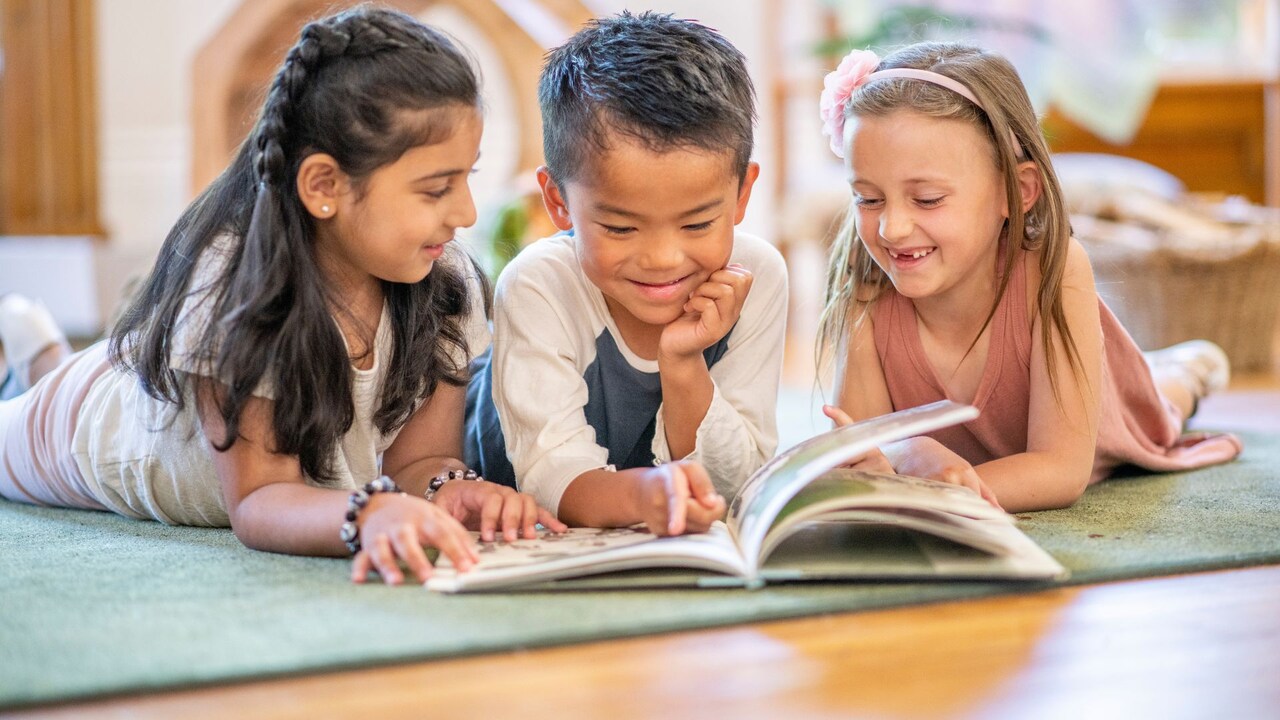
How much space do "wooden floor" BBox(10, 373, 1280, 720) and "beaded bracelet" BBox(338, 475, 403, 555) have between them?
23 cm

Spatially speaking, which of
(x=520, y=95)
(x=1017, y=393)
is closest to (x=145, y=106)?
(x=520, y=95)

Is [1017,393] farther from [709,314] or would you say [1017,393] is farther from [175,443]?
[175,443]

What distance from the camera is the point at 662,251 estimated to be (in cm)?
110

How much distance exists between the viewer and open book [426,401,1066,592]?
0.89 m

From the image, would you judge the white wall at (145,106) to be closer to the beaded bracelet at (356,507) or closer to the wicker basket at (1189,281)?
the wicker basket at (1189,281)

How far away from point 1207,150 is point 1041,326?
10.8 feet

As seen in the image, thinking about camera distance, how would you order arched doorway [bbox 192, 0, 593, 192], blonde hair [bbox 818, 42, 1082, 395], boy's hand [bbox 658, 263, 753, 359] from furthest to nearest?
arched doorway [bbox 192, 0, 593, 192]
blonde hair [bbox 818, 42, 1082, 395]
boy's hand [bbox 658, 263, 753, 359]

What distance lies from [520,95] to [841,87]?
92.9 inches

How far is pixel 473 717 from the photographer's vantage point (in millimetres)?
677

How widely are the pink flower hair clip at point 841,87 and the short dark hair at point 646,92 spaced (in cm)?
14

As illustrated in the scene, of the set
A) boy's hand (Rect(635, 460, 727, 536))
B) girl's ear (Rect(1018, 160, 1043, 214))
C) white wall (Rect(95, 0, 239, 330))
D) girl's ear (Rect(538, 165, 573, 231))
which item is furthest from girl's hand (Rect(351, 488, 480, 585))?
white wall (Rect(95, 0, 239, 330))

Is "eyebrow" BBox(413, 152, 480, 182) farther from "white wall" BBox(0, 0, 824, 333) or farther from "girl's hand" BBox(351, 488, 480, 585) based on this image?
"white wall" BBox(0, 0, 824, 333)

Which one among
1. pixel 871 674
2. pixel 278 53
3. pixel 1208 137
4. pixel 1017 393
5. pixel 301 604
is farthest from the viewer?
pixel 1208 137

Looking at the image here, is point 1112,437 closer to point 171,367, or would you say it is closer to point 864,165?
point 864,165
